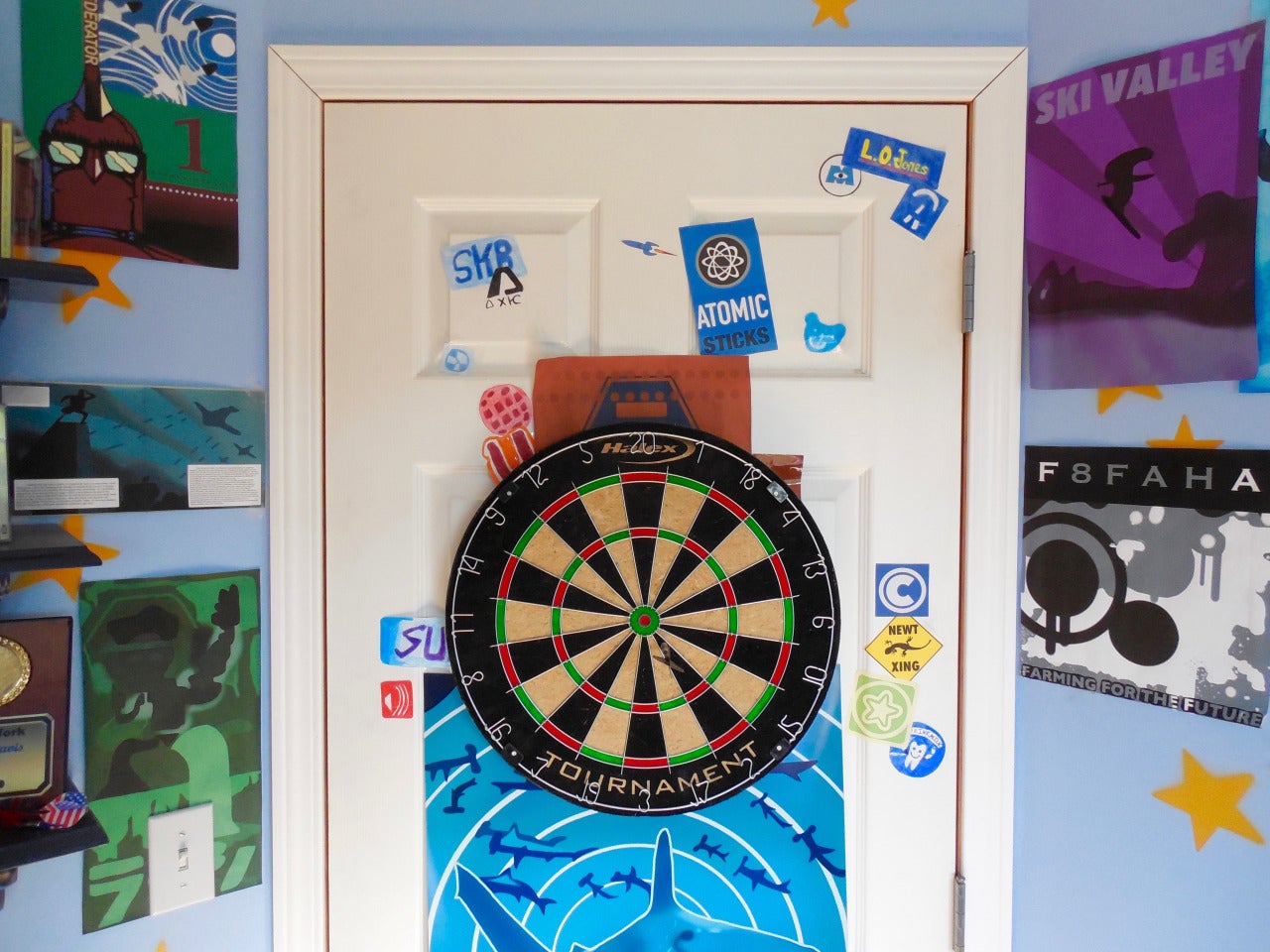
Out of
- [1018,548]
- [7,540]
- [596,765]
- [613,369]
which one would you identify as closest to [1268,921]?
[1018,548]

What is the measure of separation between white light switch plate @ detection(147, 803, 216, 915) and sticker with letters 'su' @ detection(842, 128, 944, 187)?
1.35 metres

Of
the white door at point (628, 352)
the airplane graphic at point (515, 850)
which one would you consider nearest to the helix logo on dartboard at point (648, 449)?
the white door at point (628, 352)

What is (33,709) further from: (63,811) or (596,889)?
(596,889)

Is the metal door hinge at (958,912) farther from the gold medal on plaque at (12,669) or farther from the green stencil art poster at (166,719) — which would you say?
the gold medal on plaque at (12,669)

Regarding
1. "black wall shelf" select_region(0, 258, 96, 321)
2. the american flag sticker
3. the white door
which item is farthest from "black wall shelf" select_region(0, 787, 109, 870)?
"black wall shelf" select_region(0, 258, 96, 321)

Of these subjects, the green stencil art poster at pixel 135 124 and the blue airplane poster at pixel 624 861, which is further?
the blue airplane poster at pixel 624 861

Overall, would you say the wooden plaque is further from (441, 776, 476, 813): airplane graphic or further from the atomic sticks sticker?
the atomic sticks sticker

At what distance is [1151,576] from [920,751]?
409mm

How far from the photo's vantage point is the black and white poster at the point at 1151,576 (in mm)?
888

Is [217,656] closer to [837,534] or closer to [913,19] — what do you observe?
[837,534]

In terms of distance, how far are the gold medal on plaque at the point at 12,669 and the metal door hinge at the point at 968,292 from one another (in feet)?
4.41

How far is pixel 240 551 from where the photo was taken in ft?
3.20

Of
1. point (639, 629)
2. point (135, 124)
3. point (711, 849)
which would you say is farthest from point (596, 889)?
point (135, 124)

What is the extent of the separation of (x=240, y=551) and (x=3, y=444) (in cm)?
30
